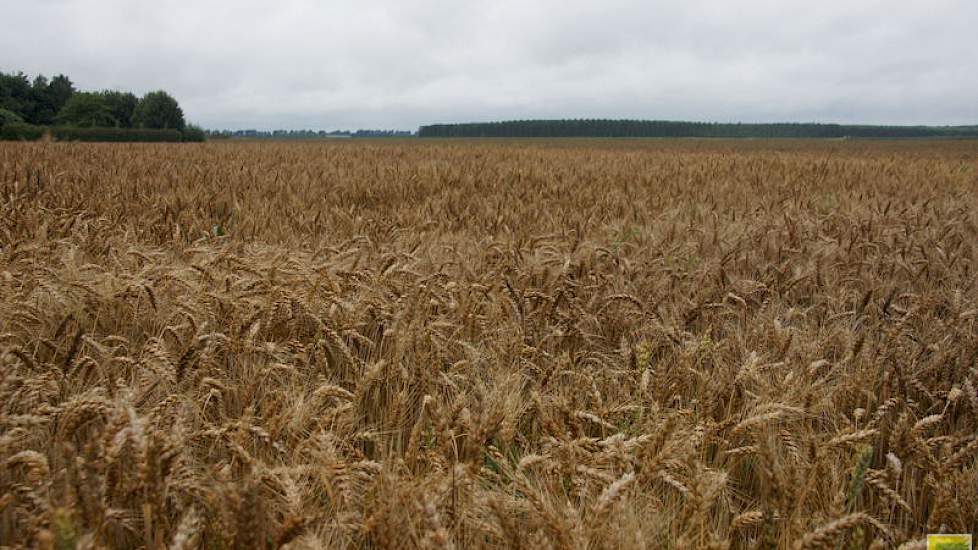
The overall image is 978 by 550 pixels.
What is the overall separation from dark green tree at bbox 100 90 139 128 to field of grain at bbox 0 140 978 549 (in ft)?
267

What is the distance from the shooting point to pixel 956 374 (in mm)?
2139

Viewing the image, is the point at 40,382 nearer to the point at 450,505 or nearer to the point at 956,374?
the point at 450,505

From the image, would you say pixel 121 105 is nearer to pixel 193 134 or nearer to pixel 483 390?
pixel 193 134

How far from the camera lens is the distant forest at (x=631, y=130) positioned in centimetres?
13338

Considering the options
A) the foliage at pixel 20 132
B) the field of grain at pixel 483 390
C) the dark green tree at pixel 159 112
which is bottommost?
the field of grain at pixel 483 390

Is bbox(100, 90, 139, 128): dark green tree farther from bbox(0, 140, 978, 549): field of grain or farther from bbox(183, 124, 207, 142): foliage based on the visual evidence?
bbox(0, 140, 978, 549): field of grain

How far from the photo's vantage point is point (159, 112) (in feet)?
212

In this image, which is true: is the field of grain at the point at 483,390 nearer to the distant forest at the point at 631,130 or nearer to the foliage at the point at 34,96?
the foliage at the point at 34,96

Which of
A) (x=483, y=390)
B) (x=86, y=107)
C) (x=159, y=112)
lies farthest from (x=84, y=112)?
(x=483, y=390)

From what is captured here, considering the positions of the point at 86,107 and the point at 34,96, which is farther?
the point at 34,96

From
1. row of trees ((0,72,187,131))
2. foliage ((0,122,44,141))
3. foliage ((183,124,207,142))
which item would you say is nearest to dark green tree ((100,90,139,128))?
row of trees ((0,72,187,131))

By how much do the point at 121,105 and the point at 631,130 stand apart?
103 metres

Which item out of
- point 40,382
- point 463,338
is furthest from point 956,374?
point 40,382

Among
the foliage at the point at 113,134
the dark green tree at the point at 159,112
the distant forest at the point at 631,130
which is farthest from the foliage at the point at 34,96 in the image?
the distant forest at the point at 631,130
